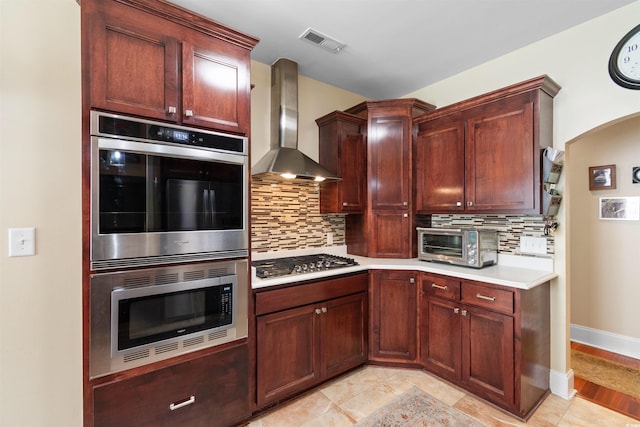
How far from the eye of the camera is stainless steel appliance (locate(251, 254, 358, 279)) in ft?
6.91

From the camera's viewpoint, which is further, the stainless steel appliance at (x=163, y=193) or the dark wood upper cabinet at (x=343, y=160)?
the dark wood upper cabinet at (x=343, y=160)

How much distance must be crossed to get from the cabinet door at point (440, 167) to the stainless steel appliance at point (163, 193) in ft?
5.90

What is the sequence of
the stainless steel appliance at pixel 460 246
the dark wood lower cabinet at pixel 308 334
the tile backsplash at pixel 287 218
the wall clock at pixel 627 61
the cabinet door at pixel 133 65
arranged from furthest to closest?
the tile backsplash at pixel 287 218 → the stainless steel appliance at pixel 460 246 → the dark wood lower cabinet at pixel 308 334 → the wall clock at pixel 627 61 → the cabinet door at pixel 133 65

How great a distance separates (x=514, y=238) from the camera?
2441mm

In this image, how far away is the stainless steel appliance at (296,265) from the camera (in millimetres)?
2107

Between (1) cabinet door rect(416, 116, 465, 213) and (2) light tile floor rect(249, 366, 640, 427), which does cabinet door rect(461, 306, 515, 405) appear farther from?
(1) cabinet door rect(416, 116, 465, 213)

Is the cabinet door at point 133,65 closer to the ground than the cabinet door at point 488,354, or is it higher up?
higher up

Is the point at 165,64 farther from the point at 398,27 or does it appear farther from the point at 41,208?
the point at 398,27

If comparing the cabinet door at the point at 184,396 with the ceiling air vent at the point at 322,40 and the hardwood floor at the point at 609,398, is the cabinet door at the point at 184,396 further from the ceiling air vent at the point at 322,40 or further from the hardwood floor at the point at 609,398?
the hardwood floor at the point at 609,398

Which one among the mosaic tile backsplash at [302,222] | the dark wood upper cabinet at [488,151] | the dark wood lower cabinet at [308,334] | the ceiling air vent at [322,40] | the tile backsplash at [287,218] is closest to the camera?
the dark wood lower cabinet at [308,334]

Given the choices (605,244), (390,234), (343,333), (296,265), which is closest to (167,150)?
(296,265)

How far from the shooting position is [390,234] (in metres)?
2.84

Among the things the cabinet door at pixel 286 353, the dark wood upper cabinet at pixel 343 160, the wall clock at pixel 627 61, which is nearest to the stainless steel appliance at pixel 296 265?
the cabinet door at pixel 286 353

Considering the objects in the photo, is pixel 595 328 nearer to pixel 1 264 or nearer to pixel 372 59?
pixel 372 59
